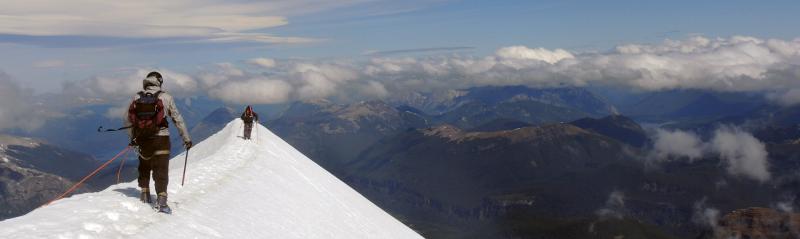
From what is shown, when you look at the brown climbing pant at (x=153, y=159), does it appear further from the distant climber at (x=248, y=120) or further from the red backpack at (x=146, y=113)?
the distant climber at (x=248, y=120)

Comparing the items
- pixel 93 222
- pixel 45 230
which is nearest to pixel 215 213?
pixel 93 222

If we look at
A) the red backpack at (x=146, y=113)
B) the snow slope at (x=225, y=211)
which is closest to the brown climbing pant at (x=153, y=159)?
the red backpack at (x=146, y=113)

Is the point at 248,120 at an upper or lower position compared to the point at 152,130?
lower

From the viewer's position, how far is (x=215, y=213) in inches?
619

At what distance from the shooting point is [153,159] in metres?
15.2

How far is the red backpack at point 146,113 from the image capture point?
14.7m

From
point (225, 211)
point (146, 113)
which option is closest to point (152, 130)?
point (146, 113)

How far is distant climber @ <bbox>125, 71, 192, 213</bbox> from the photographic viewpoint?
14680mm

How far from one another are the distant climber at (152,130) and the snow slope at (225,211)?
2.28ft

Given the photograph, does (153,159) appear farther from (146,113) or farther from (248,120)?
(248,120)

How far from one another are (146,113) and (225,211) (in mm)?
3676

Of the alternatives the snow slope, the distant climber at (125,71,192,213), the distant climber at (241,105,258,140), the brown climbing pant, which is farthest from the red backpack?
the distant climber at (241,105,258,140)

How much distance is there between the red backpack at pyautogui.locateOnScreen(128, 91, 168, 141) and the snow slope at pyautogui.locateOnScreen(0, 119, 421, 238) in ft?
6.98

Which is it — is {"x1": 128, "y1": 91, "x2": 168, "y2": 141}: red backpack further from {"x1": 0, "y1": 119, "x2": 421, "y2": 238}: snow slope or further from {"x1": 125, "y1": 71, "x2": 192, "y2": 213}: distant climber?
{"x1": 0, "y1": 119, "x2": 421, "y2": 238}: snow slope
